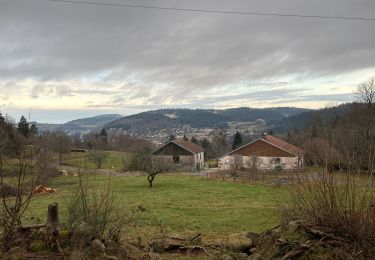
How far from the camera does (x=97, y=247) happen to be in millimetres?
6750

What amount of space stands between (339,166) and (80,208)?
524 centimetres

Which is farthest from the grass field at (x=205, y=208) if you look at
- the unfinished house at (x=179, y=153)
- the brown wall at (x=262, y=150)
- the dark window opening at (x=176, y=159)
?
the dark window opening at (x=176, y=159)

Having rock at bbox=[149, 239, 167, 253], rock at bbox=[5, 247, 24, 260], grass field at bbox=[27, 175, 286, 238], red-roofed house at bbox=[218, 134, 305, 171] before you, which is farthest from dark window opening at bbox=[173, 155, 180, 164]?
rock at bbox=[5, 247, 24, 260]

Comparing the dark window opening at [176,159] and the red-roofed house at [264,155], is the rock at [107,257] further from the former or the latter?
the dark window opening at [176,159]

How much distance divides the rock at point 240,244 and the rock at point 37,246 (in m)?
3.64

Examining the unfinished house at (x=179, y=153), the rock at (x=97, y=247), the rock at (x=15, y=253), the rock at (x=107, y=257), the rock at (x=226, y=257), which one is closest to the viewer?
the rock at (x=15, y=253)

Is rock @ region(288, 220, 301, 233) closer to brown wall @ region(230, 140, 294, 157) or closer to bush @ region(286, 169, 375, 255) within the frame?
bush @ region(286, 169, 375, 255)

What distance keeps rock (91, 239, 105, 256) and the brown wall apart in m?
48.7

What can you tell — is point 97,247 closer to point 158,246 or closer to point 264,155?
point 158,246

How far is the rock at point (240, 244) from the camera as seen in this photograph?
7.74 m

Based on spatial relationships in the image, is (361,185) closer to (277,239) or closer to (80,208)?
(277,239)

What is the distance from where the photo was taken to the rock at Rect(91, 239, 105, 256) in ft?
21.9

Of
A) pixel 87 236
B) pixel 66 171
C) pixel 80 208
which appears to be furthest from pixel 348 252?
pixel 66 171

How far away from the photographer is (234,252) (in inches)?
295
